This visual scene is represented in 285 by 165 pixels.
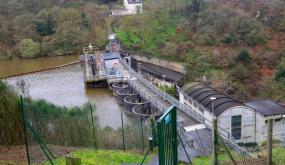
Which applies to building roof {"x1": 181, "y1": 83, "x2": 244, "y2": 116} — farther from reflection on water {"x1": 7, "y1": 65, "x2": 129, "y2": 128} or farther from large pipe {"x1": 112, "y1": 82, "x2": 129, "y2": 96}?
large pipe {"x1": 112, "y1": 82, "x2": 129, "y2": 96}

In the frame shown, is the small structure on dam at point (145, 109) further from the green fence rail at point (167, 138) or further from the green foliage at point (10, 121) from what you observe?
the green fence rail at point (167, 138)

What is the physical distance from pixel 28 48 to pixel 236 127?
104ft

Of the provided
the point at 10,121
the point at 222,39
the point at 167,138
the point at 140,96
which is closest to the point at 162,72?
the point at 140,96

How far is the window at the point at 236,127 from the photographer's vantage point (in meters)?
17.6

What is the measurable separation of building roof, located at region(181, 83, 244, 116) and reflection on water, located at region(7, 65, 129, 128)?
15.1 ft

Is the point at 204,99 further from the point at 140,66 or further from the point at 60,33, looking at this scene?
the point at 60,33

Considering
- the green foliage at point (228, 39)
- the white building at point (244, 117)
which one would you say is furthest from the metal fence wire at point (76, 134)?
the green foliage at point (228, 39)

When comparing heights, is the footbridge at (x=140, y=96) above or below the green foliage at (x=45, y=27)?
below

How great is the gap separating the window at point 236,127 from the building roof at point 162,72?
11.9 meters

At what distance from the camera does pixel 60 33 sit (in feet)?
149

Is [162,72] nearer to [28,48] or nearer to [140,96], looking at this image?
[140,96]

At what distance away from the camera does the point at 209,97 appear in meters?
19.3

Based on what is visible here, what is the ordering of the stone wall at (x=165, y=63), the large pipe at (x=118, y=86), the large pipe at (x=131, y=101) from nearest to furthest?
the large pipe at (x=131, y=101) < the large pipe at (x=118, y=86) < the stone wall at (x=165, y=63)

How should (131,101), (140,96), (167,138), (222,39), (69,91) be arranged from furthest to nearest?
(222,39) < (69,91) < (140,96) < (131,101) < (167,138)
